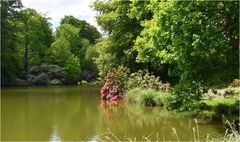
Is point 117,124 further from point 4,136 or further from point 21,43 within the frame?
point 21,43

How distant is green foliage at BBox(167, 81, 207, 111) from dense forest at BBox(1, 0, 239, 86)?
24 cm

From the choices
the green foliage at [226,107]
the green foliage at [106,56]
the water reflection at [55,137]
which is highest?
the green foliage at [106,56]

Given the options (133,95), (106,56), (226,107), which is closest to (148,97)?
(133,95)

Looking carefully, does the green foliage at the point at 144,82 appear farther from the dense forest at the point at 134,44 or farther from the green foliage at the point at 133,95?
the dense forest at the point at 134,44

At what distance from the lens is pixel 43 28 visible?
5944 cm

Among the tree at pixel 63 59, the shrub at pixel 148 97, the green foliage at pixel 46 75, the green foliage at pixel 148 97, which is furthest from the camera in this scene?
the tree at pixel 63 59

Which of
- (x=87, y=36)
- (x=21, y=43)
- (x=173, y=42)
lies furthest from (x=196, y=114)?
(x=87, y=36)

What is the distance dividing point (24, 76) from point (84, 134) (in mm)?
39791

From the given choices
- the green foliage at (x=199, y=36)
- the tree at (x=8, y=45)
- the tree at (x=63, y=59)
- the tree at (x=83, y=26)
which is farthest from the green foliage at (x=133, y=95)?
the tree at (x=83, y=26)

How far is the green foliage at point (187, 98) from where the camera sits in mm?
12064

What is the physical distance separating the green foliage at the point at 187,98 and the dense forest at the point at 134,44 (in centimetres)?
24

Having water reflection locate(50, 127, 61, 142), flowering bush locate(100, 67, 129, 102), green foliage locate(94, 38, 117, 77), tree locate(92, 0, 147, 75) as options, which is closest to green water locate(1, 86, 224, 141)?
water reflection locate(50, 127, 61, 142)

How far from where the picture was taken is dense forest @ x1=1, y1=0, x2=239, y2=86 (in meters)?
11.0

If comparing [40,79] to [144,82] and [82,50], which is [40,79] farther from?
[144,82]
